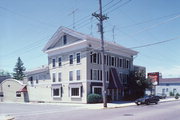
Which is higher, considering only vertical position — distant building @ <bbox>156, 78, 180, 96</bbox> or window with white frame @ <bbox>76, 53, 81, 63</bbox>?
window with white frame @ <bbox>76, 53, 81, 63</bbox>

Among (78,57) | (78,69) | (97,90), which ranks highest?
(78,57)

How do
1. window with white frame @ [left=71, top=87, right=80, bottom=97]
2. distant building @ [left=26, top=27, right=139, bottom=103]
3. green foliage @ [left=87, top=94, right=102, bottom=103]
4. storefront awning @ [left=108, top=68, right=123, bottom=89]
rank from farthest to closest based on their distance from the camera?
1. storefront awning @ [left=108, top=68, right=123, bottom=89]
2. window with white frame @ [left=71, top=87, right=80, bottom=97]
3. distant building @ [left=26, top=27, right=139, bottom=103]
4. green foliage @ [left=87, top=94, right=102, bottom=103]

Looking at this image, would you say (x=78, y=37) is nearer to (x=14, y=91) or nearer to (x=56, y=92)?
(x=56, y=92)

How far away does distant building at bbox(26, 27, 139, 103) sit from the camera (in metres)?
36.2

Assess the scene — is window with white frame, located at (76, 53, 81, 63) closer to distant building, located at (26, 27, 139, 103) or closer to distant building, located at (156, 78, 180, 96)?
distant building, located at (26, 27, 139, 103)

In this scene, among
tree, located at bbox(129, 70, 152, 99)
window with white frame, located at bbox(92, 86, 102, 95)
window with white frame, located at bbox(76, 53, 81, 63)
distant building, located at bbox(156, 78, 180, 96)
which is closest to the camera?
window with white frame, located at bbox(92, 86, 102, 95)

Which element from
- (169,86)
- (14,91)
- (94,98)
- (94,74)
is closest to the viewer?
(94,98)

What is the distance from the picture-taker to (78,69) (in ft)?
122

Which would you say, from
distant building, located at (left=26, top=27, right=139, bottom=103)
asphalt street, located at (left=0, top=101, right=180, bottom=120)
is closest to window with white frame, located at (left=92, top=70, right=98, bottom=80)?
distant building, located at (left=26, top=27, right=139, bottom=103)

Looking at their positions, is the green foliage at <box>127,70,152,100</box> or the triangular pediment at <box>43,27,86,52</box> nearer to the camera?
A: the triangular pediment at <box>43,27,86,52</box>

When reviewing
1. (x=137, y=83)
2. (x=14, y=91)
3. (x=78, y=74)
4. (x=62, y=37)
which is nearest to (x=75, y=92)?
(x=78, y=74)

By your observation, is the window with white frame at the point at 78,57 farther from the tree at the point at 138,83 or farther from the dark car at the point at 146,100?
the dark car at the point at 146,100

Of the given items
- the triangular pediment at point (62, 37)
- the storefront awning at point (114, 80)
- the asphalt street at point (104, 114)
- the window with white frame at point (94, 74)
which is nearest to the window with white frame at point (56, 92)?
the window with white frame at point (94, 74)

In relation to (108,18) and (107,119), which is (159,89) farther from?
(107,119)
